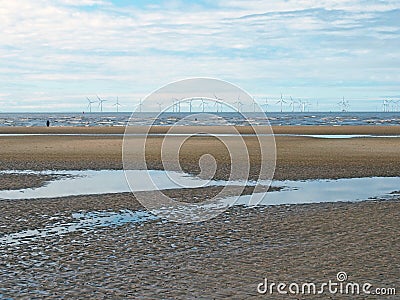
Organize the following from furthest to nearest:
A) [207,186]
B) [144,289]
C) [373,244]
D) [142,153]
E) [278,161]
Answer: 1. [142,153]
2. [278,161]
3. [207,186]
4. [373,244]
5. [144,289]

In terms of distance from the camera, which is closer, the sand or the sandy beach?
the sandy beach

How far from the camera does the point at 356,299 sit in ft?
29.7

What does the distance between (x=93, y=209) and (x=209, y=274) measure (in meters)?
7.68

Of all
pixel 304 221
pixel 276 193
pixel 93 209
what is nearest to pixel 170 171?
pixel 276 193

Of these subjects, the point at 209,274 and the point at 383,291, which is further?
the point at 209,274

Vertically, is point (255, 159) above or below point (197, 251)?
above

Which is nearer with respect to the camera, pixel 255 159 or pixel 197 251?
pixel 197 251

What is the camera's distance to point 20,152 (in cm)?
3781

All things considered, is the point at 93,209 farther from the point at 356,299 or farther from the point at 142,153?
the point at 142,153

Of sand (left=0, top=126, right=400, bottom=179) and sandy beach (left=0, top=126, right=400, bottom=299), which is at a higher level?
sand (left=0, top=126, right=400, bottom=179)

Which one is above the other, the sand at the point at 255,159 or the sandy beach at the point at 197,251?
the sand at the point at 255,159

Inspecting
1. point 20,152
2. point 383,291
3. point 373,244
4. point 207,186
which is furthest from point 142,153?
point 383,291

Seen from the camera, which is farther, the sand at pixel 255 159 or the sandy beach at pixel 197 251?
the sand at pixel 255 159

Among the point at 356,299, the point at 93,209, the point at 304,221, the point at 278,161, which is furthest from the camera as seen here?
the point at 278,161
